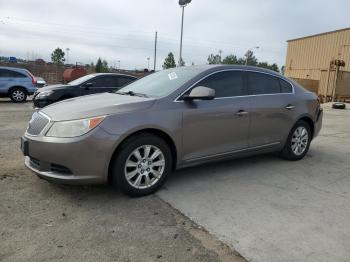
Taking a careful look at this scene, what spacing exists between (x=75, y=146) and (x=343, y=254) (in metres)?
2.65

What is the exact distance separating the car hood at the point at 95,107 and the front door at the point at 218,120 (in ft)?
1.97

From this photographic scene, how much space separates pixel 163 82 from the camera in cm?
494

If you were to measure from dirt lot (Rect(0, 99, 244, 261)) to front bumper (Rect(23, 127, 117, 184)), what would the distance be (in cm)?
30

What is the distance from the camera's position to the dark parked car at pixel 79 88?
10.4 metres

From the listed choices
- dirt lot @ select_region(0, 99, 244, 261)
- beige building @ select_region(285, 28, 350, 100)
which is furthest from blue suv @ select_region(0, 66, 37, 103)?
beige building @ select_region(285, 28, 350, 100)

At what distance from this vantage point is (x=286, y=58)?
36781 millimetres

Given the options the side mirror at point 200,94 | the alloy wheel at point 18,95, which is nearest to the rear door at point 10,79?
the alloy wheel at point 18,95

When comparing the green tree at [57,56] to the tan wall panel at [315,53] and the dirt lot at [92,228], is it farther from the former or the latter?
the dirt lot at [92,228]

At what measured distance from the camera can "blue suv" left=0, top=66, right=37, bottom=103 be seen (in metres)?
16.1

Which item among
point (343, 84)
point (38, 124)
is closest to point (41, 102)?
point (38, 124)

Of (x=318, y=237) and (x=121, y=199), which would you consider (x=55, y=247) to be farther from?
(x=318, y=237)

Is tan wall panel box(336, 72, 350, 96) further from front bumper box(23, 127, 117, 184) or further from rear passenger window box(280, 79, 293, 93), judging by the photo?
front bumper box(23, 127, 117, 184)

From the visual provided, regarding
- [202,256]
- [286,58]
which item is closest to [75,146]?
[202,256]

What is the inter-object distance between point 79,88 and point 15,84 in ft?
23.6
